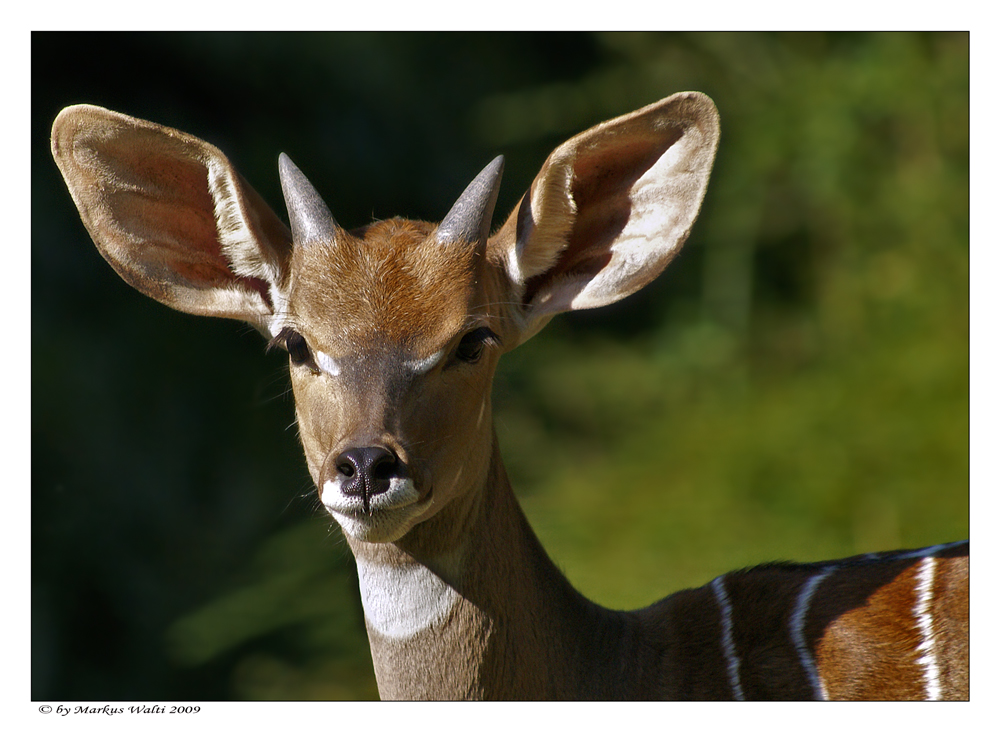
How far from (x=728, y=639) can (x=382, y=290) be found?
1292 millimetres

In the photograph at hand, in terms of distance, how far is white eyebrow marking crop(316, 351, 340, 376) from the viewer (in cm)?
249

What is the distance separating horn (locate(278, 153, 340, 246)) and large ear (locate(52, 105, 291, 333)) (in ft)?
0.31

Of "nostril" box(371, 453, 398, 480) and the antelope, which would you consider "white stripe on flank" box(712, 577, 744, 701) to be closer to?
the antelope

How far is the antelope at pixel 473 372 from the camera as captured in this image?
2.52 m

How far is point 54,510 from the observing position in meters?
6.01

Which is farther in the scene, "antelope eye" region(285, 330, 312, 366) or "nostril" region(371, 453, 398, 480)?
"antelope eye" region(285, 330, 312, 366)

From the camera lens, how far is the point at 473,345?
2594 millimetres

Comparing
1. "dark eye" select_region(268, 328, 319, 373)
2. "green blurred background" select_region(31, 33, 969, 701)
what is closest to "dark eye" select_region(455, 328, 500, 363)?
"dark eye" select_region(268, 328, 319, 373)

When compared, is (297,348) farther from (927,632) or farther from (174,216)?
(927,632)

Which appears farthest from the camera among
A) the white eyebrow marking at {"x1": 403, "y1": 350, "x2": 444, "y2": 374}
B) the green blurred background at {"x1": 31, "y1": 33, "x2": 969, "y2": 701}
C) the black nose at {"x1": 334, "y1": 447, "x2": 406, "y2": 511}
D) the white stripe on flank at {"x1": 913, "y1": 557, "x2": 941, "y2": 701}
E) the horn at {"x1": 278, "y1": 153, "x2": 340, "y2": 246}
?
the green blurred background at {"x1": 31, "y1": 33, "x2": 969, "y2": 701}

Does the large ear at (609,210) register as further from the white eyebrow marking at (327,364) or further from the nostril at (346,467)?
the nostril at (346,467)

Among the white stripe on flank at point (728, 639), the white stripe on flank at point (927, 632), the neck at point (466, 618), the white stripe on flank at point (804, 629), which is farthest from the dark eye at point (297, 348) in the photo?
the white stripe on flank at point (927, 632)

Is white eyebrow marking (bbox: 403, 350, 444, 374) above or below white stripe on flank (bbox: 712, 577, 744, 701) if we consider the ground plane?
above

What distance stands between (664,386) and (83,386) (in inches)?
175
